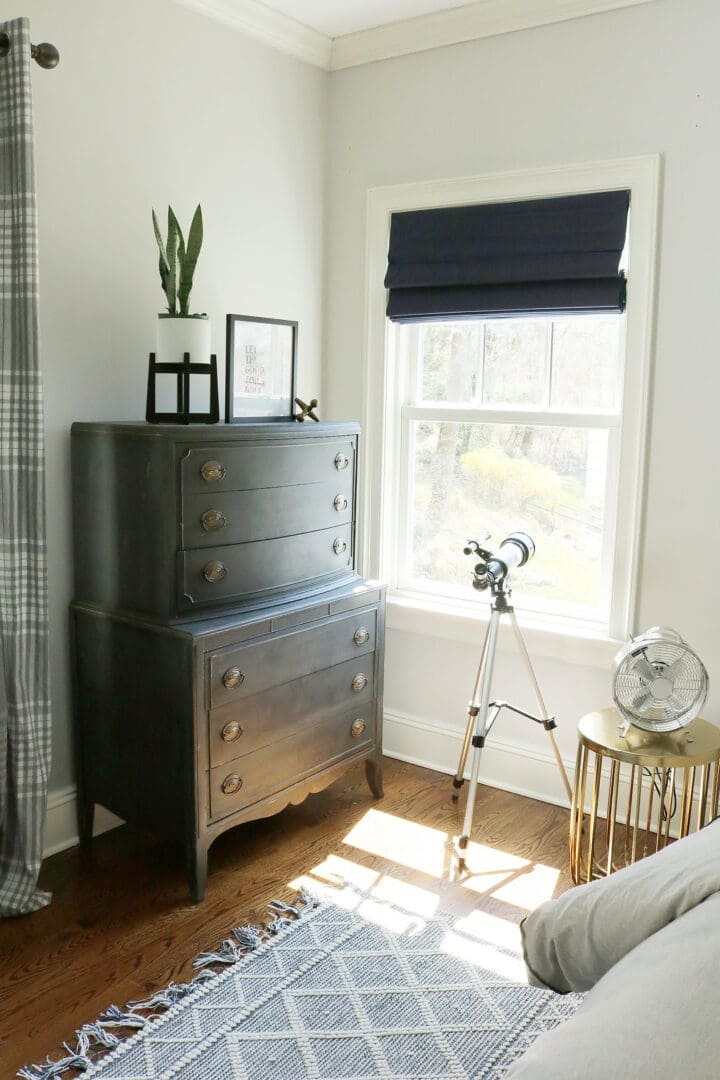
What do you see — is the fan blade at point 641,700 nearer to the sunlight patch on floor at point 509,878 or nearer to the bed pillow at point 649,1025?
the sunlight patch on floor at point 509,878

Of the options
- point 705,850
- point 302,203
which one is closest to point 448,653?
point 302,203

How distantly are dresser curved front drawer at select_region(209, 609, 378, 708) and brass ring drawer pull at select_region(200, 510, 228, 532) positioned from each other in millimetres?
333

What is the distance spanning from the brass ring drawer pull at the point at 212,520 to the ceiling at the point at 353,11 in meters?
1.75

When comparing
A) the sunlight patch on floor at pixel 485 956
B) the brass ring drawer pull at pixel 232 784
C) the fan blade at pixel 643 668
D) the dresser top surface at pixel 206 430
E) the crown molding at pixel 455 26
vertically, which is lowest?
the sunlight patch on floor at pixel 485 956

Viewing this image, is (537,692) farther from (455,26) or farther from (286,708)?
(455,26)

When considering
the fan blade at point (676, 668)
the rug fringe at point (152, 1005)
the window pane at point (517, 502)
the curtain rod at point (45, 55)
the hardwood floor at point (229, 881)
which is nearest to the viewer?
the rug fringe at point (152, 1005)

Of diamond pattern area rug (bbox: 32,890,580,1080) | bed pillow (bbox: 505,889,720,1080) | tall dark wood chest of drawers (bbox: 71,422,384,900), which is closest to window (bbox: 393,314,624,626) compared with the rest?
tall dark wood chest of drawers (bbox: 71,422,384,900)

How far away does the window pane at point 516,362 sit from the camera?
320cm

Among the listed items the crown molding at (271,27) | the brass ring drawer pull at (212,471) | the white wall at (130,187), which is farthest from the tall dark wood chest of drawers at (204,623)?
the crown molding at (271,27)

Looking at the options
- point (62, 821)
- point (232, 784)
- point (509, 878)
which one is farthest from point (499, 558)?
point (62, 821)

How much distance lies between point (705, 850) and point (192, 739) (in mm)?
1409

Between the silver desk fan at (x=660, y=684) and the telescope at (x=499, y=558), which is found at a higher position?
the telescope at (x=499, y=558)

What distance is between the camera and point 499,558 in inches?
115

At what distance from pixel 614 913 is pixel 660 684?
4.04 feet
